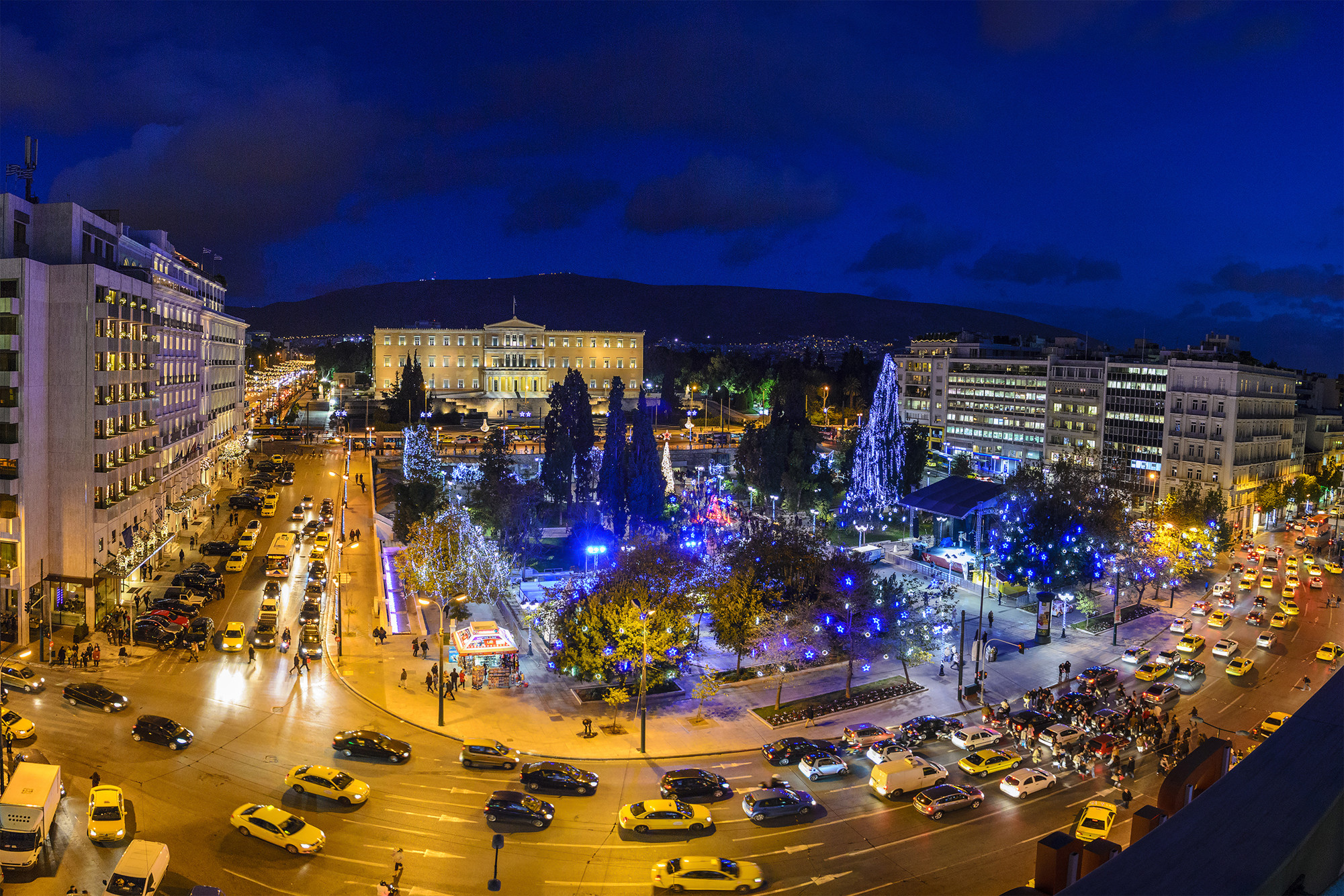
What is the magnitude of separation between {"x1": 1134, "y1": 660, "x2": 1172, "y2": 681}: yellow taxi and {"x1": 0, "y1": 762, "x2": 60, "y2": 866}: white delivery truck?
39.7 meters

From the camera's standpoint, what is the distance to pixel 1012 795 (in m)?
26.3

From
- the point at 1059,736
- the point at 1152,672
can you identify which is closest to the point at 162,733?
the point at 1059,736

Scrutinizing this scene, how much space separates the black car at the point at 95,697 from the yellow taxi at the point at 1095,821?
31.6m

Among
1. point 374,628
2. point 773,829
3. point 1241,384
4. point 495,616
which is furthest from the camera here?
point 1241,384

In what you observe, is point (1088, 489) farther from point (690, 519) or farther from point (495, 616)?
point (495, 616)

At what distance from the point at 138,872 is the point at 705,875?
12661 millimetres

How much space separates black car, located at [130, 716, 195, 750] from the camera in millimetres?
27328

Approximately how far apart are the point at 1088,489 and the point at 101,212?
68375 millimetres

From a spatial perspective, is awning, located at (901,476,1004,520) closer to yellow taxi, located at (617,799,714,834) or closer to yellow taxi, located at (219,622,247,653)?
yellow taxi, located at (617,799,714,834)

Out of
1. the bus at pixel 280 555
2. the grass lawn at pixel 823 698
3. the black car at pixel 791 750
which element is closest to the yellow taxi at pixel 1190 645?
the grass lawn at pixel 823 698

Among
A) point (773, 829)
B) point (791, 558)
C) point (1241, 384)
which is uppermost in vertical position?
point (1241, 384)

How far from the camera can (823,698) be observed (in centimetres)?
3400

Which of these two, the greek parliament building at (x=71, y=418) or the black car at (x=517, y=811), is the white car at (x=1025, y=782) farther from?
the greek parliament building at (x=71, y=418)

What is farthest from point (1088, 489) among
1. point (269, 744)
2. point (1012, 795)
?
point (269, 744)
